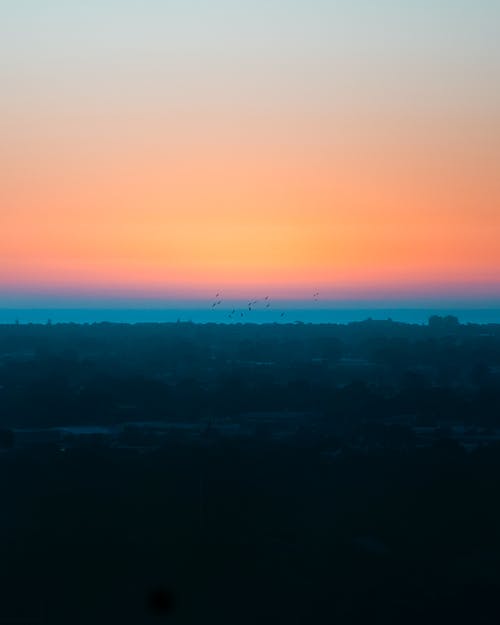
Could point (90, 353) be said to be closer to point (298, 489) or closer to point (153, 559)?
point (298, 489)

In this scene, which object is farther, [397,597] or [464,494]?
[464,494]

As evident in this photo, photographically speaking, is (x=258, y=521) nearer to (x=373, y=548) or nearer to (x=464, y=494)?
(x=373, y=548)

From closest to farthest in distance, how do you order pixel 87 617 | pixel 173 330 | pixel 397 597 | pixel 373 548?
1. pixel 87 617
2. pixel 397 597
3. pixel 373 548
4. pixel 173 330

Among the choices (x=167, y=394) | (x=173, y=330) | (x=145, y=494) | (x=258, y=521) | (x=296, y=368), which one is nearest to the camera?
(x=258, y=521)

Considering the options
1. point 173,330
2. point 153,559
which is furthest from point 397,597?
point 173,330

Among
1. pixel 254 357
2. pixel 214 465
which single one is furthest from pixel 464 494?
pixel 254 357

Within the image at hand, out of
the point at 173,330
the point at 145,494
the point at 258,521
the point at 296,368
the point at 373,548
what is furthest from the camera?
the point at 173,330
